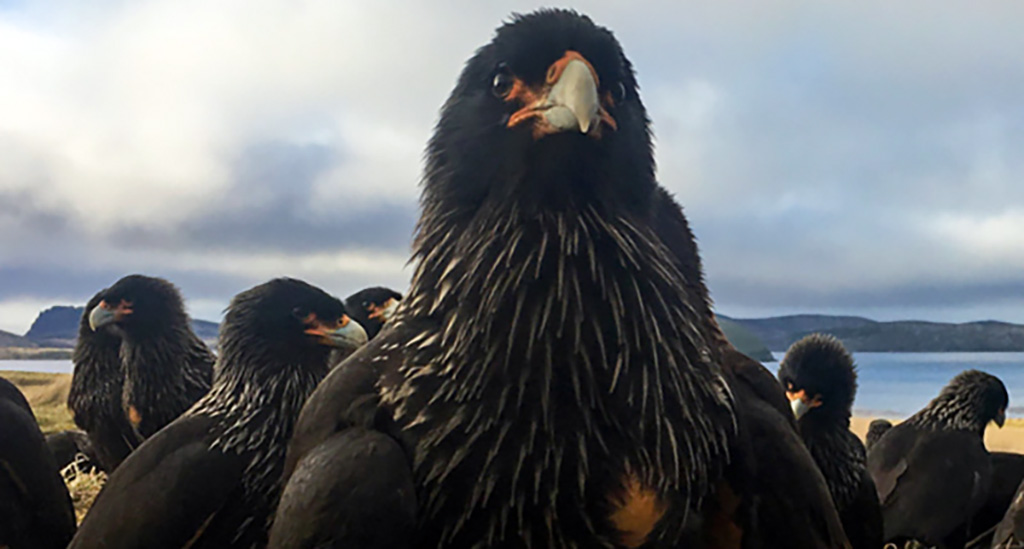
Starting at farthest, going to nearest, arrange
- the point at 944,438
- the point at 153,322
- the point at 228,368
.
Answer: the point at 944,438 → the point at 153,322 → the point at 228,368

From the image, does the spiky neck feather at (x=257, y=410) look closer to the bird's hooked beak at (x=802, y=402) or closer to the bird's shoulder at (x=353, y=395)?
the bird's shoulder at (x=353, y=395)

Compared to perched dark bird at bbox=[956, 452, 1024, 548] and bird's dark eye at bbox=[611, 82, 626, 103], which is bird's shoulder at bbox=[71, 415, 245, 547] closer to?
bird's dark eye at bbox=[611, 82, 626, 103]

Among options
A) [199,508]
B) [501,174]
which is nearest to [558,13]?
[501,174]

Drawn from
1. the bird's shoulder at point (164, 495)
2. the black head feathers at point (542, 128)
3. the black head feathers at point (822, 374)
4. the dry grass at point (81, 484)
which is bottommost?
the dry grass at point (81, 484)

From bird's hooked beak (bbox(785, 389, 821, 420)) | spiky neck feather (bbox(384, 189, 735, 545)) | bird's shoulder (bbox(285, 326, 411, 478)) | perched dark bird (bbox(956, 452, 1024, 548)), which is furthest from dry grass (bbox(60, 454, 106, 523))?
perched dark bird (bbox(956, 452, 1024, 548))

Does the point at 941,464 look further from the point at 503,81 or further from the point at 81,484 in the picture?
the point at 81,484

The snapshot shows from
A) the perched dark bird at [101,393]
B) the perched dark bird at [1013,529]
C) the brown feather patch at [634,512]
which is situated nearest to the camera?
the brown feather patch at [634,512]

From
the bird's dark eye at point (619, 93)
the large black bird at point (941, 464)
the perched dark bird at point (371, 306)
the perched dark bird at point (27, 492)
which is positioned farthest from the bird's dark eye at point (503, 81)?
the large black bird at point (941, 464)

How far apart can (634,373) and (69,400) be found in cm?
623

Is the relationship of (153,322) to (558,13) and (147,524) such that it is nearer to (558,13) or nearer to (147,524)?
(147,524)

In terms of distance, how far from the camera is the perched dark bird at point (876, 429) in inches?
364

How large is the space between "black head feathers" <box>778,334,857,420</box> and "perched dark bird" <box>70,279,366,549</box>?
3313 millimetres

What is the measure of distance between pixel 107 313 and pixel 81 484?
7.03 ft

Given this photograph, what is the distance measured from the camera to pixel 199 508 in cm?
335
